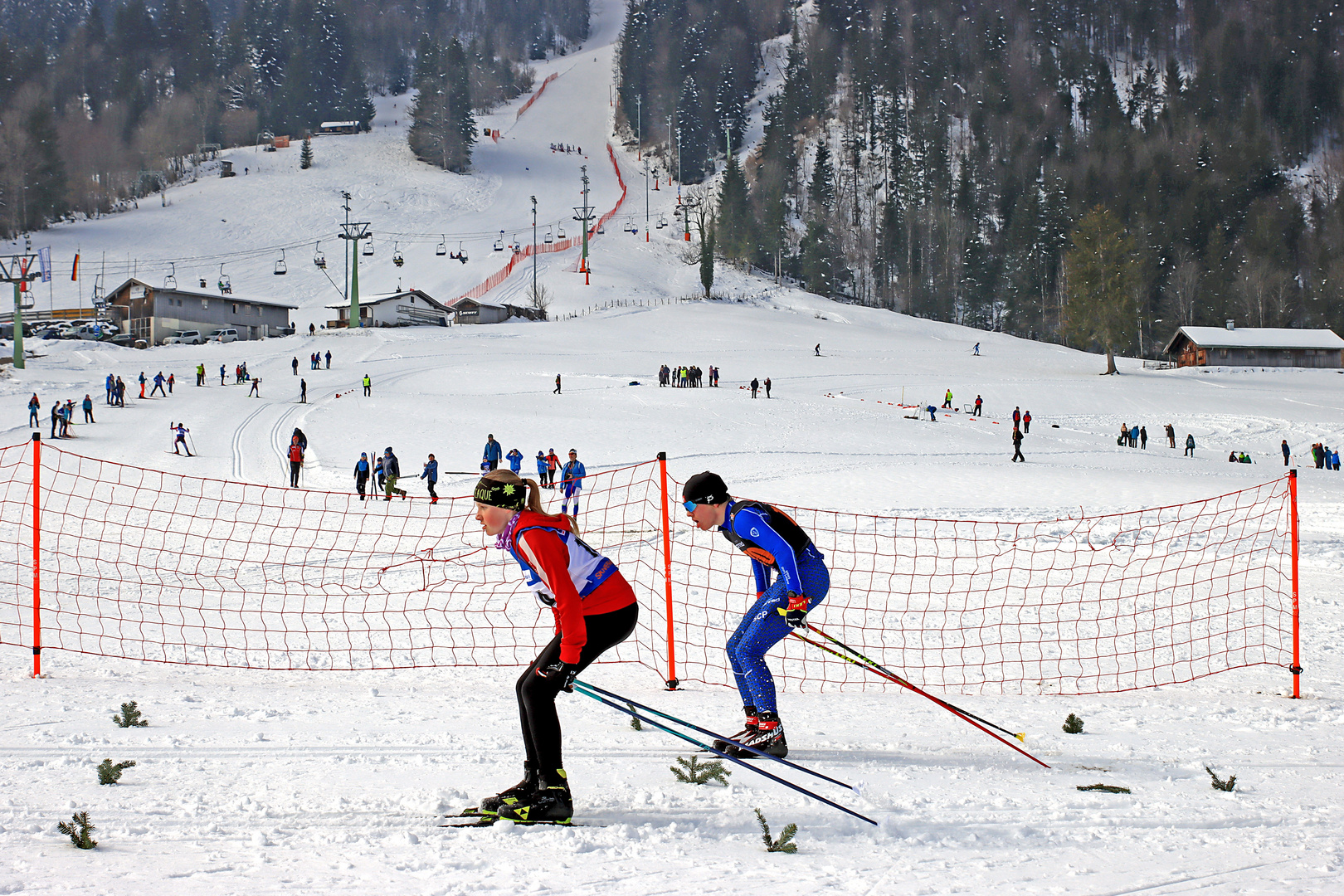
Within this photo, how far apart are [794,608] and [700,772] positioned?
0.98 metres

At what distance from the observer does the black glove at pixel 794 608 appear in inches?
186

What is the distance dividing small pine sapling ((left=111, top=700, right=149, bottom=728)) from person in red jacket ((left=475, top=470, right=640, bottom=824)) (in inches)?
102

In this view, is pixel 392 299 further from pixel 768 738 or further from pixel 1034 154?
pixel 1034 154

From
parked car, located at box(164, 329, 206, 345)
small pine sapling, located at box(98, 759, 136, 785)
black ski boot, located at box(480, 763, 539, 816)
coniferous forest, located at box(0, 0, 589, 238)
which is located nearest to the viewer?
black ski boot, located at box(480, 763, 539, 816)

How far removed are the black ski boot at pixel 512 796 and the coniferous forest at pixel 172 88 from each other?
108 m

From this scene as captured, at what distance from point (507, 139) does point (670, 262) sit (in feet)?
191

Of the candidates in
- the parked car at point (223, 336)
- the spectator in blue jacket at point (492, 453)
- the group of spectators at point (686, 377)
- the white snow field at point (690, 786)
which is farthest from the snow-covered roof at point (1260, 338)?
the parked car at point (223, 336)

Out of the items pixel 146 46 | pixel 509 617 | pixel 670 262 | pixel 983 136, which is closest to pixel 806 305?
pixel 670 262

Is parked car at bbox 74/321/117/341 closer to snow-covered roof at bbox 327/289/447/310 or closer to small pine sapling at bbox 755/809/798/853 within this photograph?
snow-covered roof at bbox 327/289/447/310

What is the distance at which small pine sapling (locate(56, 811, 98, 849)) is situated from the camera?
351cm

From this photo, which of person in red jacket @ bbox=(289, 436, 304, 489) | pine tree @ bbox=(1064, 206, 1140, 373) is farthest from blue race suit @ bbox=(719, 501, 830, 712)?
pine tree @ bbox=(1064, 206, 1140, 373)

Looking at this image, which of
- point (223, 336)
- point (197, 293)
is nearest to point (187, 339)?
point (223, 336)

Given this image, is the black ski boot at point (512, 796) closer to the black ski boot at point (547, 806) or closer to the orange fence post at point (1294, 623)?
the black ski boot at point (547, 806)

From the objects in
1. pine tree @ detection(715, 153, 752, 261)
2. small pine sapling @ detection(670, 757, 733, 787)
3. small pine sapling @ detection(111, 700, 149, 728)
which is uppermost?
pine tree @ detection(715, 153, 752, 261)
